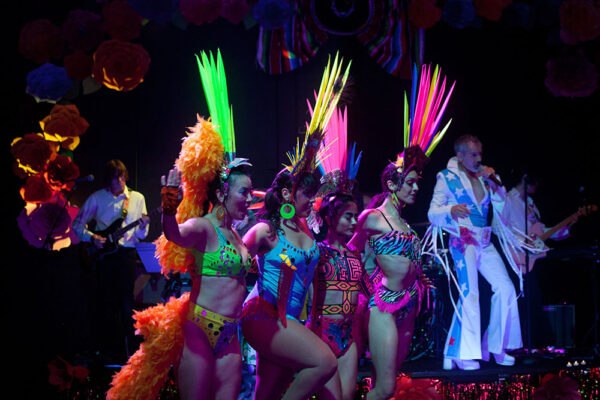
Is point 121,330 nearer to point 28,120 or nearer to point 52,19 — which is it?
point 28,120

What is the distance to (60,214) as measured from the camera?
20.6 feet

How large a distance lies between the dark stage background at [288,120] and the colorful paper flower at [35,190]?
0.18 metres

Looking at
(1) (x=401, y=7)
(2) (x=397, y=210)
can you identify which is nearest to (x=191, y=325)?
(2) (x=397, y=210)

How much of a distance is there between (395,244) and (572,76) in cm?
382

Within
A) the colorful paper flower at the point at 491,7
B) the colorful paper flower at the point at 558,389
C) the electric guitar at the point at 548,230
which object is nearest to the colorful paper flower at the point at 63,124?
the colorful paper flower at the point at 491,7

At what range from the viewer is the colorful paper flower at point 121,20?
641 centimetres

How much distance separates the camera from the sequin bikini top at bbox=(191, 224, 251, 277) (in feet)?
12.2

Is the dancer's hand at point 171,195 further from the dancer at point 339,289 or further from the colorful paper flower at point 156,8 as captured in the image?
the colorful paper flower at point 156,8

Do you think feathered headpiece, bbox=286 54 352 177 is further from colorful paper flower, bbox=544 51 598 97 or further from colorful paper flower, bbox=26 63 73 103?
colorful paper flower, bbox=544 51 598 97

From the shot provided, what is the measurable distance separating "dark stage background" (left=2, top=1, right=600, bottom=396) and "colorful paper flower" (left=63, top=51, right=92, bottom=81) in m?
0.32

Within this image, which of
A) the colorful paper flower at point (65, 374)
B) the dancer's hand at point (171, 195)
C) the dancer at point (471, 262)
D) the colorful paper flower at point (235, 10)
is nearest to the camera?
the dancer's hand at point (171, 195)

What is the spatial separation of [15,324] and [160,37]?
10.5 feet

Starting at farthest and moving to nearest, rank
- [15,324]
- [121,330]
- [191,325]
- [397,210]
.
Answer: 1. [121,330]
2. [15,324]
3. [397,210]
4. [191,325]

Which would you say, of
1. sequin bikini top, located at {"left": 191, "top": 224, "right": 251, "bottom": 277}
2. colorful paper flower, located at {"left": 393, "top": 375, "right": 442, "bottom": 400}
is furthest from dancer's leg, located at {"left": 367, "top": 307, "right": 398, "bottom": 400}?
sequin bikini top, located at {"left": 191, "top": 224, "right": 251, "bottom": 277}
